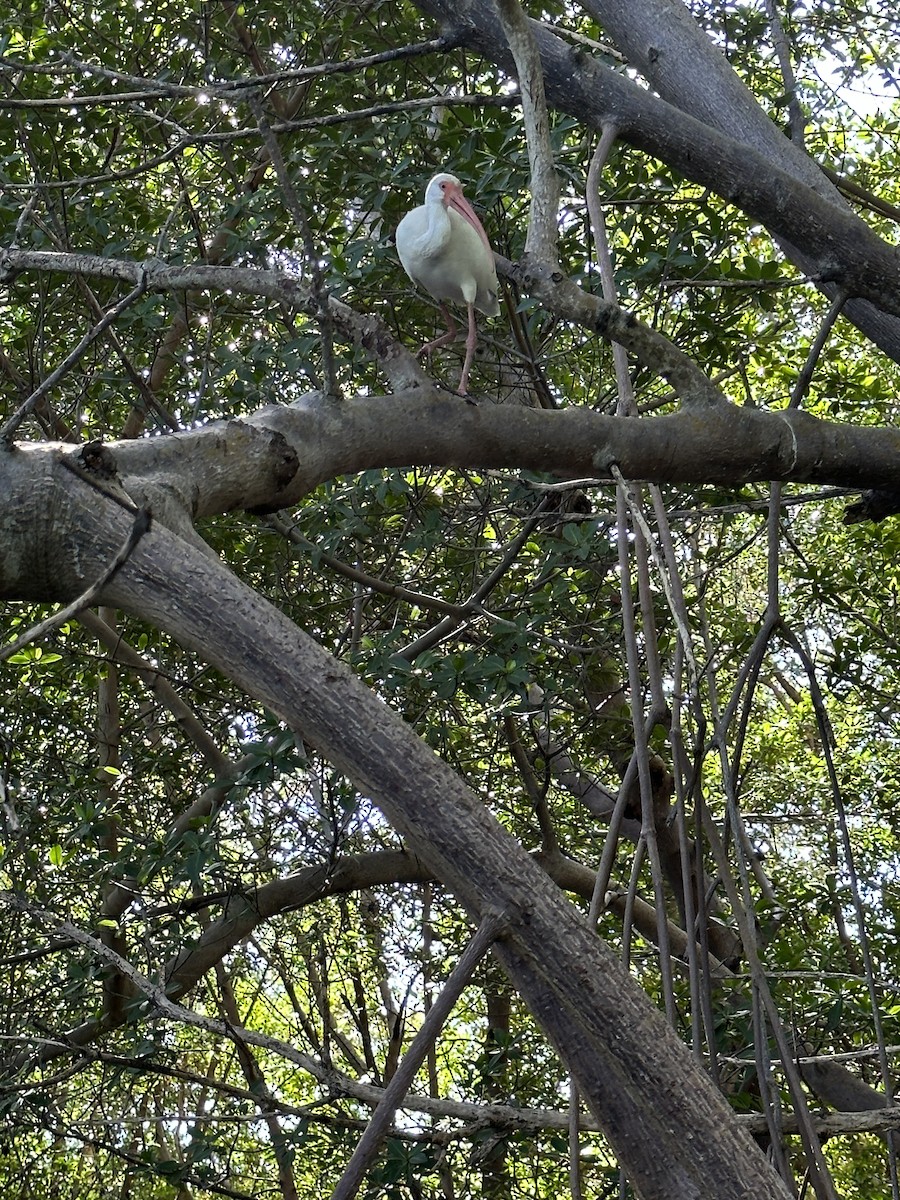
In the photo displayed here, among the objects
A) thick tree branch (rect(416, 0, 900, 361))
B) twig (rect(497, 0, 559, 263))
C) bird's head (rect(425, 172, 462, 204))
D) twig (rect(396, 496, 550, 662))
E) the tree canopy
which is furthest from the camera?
twig (rect(396, 496, 550, 662))

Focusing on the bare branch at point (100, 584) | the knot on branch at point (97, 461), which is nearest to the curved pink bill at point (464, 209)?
the knot on branch at point (97, 461)

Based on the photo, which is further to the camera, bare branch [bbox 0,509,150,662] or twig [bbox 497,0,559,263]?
twig [bbox 497,0,559,263]

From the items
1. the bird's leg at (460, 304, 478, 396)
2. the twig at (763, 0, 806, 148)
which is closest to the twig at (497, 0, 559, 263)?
the bird's leg at (460, 304, 478, 396)

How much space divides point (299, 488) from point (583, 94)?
4.32 feet

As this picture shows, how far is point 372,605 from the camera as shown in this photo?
4094 mm

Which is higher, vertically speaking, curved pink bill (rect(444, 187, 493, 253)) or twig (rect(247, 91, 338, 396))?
curved pink bill (rect(444, 187, 493, 253))

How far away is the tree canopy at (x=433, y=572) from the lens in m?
1.38

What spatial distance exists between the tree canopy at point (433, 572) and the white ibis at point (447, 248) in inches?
8.5

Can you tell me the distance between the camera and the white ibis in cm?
249

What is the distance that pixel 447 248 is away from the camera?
8.18ft

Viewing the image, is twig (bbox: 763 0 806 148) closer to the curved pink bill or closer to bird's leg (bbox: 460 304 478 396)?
the curved pink bill

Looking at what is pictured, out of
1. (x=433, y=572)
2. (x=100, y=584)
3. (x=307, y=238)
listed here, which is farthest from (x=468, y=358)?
(x=433, y=572)

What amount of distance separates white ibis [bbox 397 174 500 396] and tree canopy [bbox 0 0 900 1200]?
0.22 metres

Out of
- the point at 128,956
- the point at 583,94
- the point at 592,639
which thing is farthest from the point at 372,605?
the point at 583,94
